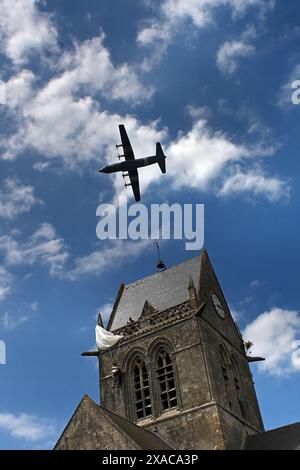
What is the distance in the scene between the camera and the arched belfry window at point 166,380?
2600cm

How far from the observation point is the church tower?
2464 centimetres

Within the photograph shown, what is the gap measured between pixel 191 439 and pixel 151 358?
492 cm

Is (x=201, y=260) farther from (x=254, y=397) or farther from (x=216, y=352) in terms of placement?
(x=254, y=397)

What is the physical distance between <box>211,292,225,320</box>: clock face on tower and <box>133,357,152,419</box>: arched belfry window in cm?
509

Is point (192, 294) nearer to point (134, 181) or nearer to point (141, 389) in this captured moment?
point (141, 389)

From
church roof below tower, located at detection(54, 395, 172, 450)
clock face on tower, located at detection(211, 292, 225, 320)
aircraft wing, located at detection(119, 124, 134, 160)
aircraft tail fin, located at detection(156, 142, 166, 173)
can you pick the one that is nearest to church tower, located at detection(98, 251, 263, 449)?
clock face on tower, located at detection(211, 292, 225, 320)

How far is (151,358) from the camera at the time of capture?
27.7 metres

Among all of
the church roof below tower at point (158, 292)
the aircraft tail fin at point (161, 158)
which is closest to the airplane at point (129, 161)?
the aircraft tail fin at point (161, 158)

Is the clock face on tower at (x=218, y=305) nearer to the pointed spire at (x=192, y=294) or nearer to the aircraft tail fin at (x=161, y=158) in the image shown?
the pointed spire at (x=192, y=294)

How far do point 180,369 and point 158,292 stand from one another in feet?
19.5

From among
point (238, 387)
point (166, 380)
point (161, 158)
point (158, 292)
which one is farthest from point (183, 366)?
point (161, 158)

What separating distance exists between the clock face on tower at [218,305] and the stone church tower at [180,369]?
0.29ft
